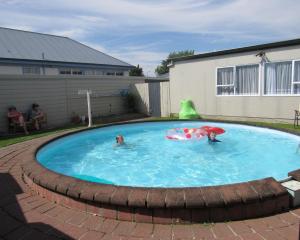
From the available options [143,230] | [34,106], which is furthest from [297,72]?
[34,106]

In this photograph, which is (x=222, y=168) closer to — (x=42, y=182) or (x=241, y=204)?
(x=241, y=204)

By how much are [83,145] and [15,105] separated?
4.26 meters

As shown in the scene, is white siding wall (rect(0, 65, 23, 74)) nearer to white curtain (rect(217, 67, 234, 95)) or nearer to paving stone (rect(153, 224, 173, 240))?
white curtain (rect(217, 67, 234, 95))

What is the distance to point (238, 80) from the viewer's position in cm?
1153

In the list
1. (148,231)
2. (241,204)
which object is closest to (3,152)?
(148,231)

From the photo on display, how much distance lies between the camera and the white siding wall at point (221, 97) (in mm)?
10094

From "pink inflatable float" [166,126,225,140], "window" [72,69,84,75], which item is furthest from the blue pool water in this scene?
"window" [72,69,84,75]

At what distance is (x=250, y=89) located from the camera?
36.9ft

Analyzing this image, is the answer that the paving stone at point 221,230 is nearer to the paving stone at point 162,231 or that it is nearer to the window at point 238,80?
the paving stone at point 162,231

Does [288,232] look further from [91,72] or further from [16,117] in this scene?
[91,72]

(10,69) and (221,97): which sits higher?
(10,69)

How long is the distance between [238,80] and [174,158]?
5.88m

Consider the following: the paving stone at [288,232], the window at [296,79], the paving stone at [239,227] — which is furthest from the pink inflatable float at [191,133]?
the paving stone at [288,232]

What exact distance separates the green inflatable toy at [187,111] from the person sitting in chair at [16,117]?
7.04 metres
